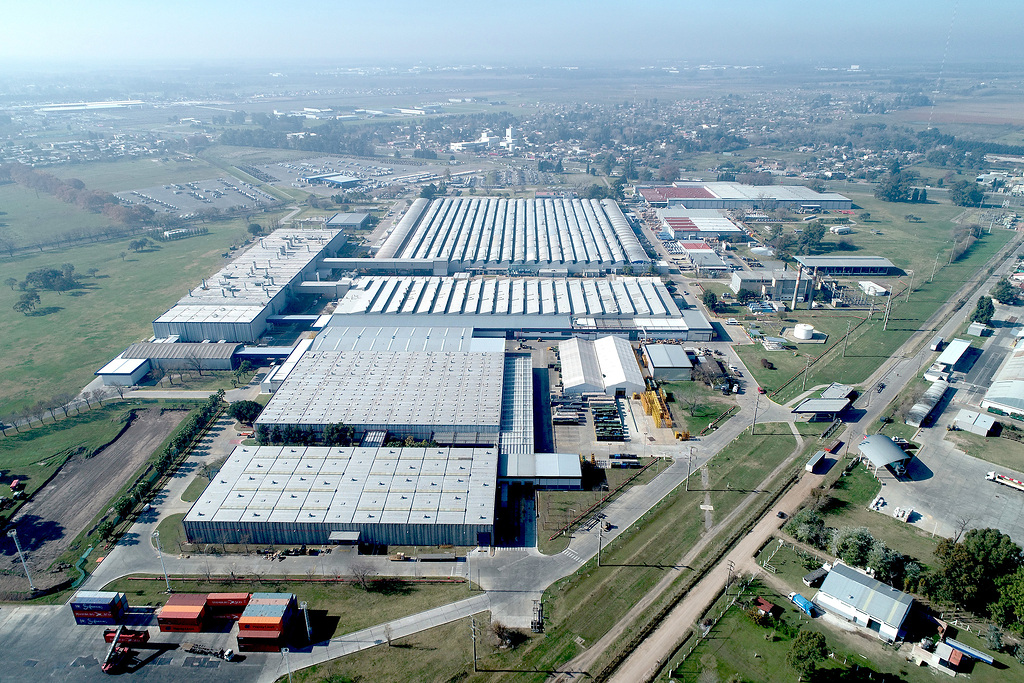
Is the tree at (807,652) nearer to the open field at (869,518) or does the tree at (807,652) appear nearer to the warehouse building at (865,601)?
the warehouse building at (865,601)

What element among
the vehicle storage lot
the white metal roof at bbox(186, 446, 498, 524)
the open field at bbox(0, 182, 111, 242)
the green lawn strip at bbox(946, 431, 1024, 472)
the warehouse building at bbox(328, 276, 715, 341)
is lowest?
the green lawn strip at bbox(946, 431, 1024, 472)

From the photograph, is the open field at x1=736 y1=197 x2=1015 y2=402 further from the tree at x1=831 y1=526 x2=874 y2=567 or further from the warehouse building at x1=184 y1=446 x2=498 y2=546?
the warehouse building at x1=184 y1=446 x2=498 y2=546

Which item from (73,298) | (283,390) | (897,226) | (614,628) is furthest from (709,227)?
(73,298)

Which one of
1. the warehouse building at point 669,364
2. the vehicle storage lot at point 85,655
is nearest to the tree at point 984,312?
the warehouse building at point 669,364

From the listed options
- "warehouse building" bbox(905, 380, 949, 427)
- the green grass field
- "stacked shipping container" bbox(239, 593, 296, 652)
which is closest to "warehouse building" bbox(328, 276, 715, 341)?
"warehouse building" bbox(905, 380, 949, 427)

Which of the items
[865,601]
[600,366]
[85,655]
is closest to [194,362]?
[85,655]

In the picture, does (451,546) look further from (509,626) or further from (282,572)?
(282,572)
